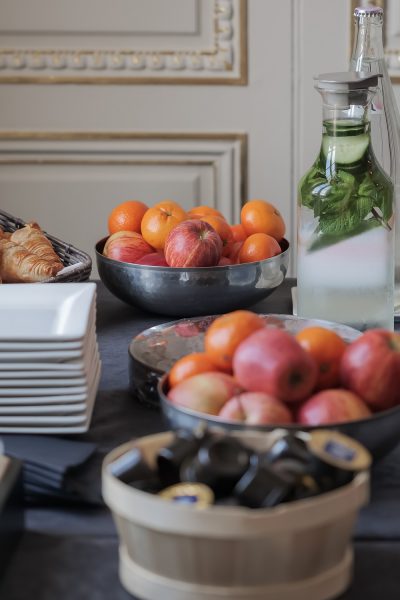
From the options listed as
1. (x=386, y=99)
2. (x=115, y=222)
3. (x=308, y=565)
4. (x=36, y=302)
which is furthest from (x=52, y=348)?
(x=386, y=99)

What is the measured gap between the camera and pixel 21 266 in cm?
142

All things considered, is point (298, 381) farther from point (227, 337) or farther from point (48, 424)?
point (48, 424)

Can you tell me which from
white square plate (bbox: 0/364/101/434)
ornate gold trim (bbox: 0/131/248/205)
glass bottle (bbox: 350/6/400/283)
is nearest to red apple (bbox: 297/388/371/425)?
white square plate (bbox: 0/364/101/434)

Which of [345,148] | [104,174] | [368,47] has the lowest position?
[104,174]

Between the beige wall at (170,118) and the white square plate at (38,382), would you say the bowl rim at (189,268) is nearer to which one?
the white square plate at (38,382)

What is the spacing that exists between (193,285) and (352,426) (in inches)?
21.7

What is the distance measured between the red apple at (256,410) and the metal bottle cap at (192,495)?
0.16m

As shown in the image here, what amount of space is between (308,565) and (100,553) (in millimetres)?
187

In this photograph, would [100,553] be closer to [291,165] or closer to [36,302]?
[36,302]

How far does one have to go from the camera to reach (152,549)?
67 cm

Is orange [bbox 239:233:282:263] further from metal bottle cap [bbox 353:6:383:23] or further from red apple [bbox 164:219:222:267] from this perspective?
metal bottle cap [bbox 353:6:383:23]

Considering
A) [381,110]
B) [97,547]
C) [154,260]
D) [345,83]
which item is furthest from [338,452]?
[381,110]

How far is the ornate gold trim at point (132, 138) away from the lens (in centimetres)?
274

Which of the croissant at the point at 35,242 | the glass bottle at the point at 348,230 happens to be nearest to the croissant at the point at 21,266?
the croissant at the point at 35,242
